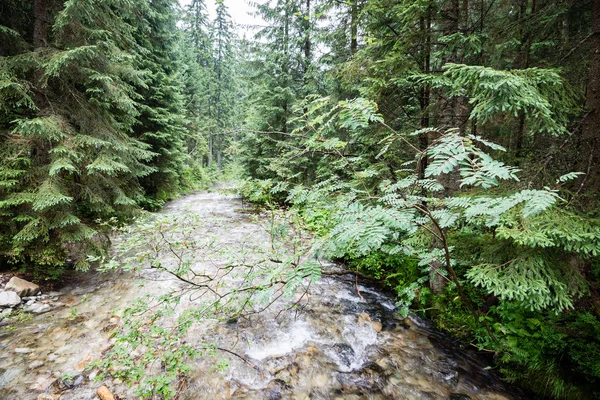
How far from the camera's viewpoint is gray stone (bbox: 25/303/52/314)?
4469 millimetres

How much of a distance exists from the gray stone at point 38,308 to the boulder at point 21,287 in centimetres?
37

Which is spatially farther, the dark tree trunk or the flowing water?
the dark tree trunk

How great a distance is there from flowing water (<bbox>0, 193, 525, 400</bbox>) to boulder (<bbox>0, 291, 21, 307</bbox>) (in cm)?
50

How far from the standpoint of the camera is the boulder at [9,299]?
4.43 metres

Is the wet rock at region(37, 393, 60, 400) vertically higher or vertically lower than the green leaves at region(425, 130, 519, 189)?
lower

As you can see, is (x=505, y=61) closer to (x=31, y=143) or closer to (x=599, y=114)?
(x=599, y=114)

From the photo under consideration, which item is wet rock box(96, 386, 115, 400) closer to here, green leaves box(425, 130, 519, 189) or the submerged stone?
the submerged stone

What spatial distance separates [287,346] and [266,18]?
653 inches

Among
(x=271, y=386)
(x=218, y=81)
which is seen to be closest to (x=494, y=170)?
(x=271, y=386)

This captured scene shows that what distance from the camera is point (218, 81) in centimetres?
3250

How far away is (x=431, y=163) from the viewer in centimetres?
174

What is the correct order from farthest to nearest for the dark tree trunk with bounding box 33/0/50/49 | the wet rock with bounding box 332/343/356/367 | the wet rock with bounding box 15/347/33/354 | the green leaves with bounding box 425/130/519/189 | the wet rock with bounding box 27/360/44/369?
1. the dark tree trunk with bounding box 33/0/50/49
2. the wet rock with bounding box 332/343/356/367
3. the wet rock with bounding box 15/347/33/354
4. the wet rock with bounding box 27/360/44/369
5. the green leaves with bounding box 425/130/519/189

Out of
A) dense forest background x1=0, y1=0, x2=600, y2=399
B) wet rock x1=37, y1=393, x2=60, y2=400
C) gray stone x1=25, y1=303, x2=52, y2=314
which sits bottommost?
wet rock x1=37, y1=393, x2=60, y2=400

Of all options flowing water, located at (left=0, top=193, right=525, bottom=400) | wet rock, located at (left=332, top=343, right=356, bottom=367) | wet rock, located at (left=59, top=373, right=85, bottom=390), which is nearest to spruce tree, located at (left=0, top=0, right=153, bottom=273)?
flowing water, located at (left=0, top=193, right=525, bottom=400)
